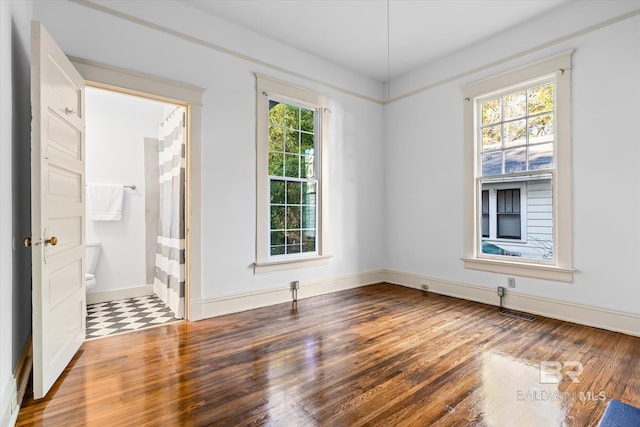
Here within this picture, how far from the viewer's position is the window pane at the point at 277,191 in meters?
4.27

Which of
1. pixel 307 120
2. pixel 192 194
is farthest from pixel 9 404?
pixel 307 120

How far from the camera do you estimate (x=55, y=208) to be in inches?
88.3

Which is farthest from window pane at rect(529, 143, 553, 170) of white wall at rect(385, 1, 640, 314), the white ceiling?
the white ceiling

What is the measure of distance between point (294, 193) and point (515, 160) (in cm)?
275

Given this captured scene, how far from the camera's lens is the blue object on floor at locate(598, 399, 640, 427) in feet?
5.84

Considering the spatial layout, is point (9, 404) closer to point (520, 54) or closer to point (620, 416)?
point (620, 416)

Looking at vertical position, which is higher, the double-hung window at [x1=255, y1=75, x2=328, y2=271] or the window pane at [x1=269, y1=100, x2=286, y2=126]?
the window pane at [x1=269, y1=100, x2=286, y2=126]

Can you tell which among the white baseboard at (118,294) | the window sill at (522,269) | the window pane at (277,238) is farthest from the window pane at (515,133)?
the white baseboard at (118,294)

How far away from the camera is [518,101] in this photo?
13.1ft

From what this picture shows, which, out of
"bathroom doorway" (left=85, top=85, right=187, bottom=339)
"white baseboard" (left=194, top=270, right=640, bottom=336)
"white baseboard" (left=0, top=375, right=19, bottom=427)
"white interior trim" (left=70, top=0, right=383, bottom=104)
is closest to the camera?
"white baseboard" (left=0, top=375, right=19, bottom=427)

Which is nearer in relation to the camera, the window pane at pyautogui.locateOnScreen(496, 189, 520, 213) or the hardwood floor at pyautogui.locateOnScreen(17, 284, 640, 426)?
the hardwood floor at pyautogui.locateOnScreen(17, 284, 640, 426)

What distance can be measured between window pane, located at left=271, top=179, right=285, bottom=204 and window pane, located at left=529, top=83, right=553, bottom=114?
3.10m

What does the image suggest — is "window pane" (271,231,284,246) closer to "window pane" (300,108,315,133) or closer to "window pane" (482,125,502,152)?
"window pane" (300,108,315,133)

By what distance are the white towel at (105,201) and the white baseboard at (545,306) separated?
14.0ft
